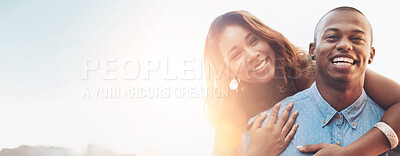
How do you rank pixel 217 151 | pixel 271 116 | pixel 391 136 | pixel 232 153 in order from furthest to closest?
1. pixel 217 151
2. pixel 232 153
3. pixel 271 116
4. pixel 391 136

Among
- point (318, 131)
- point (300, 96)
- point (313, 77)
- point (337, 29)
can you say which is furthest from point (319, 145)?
point (313, 77)

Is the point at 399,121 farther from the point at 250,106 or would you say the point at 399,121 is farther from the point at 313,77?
the point at 250,106

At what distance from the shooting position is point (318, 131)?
7.12ft

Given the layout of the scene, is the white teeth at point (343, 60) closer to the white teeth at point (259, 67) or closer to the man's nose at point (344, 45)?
the man's nose at point (344, 45)

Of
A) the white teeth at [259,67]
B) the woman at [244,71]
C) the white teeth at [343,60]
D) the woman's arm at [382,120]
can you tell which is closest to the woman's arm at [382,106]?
the woman's arm at [382,120]

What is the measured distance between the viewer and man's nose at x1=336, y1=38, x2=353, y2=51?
2037 millimetres

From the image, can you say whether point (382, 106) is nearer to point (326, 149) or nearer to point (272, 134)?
point (326, 149)

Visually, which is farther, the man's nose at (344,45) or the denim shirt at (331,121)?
the denim shirt at (331,121)

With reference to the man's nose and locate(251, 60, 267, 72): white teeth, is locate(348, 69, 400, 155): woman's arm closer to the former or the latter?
the man's nose

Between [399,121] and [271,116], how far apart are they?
0.73 meters

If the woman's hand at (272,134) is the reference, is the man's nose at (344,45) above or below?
above

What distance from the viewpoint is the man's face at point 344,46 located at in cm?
206

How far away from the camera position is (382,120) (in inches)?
84.7

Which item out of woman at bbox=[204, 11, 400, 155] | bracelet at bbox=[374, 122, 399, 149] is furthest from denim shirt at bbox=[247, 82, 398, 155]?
woman at bbox=[204, 11, 400, 155]
